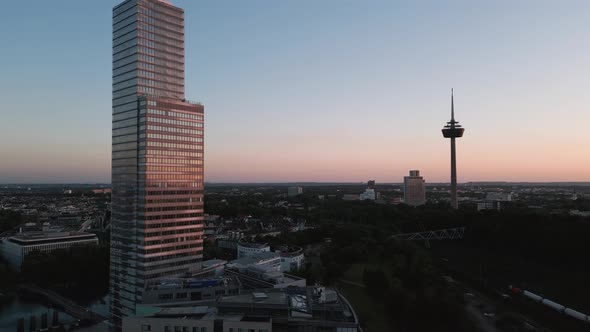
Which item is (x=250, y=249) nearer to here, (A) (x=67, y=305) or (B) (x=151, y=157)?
(A) (x=67, y=305)

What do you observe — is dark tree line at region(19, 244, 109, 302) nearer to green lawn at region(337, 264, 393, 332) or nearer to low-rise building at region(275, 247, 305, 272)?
low-rise building at region(275, 247, 305, 272)

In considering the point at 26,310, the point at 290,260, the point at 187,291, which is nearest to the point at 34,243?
the point at 26,310

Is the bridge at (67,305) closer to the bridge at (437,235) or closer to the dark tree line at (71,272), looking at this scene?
the dark tree line at (71,272)

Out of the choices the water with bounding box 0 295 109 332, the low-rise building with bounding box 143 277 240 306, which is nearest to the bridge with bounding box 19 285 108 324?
the water with bounding box 0 295 109 332

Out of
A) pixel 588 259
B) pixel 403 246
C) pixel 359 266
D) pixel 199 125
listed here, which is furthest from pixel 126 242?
pixel 588 259

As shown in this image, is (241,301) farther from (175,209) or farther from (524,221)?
(524,221)

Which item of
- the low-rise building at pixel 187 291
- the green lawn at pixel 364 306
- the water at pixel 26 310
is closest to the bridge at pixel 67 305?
the water at pixel 26 310
